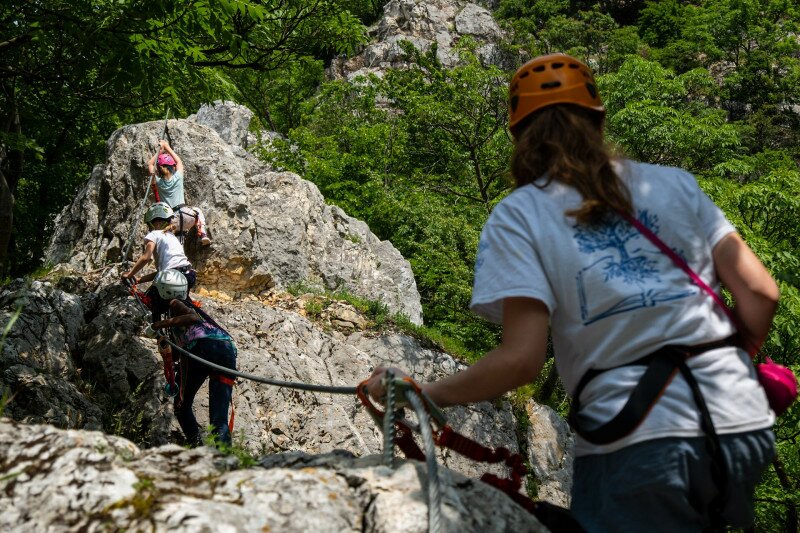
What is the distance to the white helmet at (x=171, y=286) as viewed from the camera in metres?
6.76

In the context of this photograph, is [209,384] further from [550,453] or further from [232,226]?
[550,453]

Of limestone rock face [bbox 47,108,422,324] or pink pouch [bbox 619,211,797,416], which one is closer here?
pink pouch [bbox 619,211,797,416]

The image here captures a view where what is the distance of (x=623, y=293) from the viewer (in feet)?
5.72

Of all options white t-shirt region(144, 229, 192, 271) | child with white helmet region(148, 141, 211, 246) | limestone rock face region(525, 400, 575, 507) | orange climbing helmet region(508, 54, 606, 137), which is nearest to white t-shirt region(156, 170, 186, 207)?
child with white helmet region(148, 141, 211, 246)

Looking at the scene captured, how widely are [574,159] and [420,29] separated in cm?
5410

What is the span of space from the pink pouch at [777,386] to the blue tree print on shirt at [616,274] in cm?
32

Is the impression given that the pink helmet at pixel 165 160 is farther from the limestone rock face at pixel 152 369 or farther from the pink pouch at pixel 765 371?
the pink pouch at pixel 765 371

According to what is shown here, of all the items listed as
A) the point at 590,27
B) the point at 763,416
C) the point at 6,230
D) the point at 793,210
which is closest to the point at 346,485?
the point at 763,416

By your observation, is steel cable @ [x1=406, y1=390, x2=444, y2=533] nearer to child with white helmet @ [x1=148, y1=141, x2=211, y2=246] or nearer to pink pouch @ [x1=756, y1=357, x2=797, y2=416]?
pink pouch @ [x1=756, y1=357, x2=797, y2=416]

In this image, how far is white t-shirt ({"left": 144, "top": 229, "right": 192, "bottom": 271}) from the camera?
295 inches

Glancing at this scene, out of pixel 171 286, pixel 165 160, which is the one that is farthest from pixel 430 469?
pixel 165 160

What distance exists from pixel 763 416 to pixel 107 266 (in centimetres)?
986

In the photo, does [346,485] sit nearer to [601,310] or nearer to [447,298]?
[601,310]

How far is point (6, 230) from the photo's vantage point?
26.7 feet
